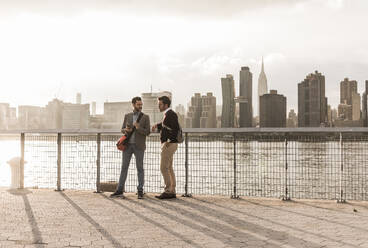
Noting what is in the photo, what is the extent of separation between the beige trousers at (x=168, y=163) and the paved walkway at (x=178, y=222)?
43cm

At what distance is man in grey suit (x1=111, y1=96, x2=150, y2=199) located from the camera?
8273 millimetres

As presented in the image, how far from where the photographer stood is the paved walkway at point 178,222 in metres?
4.83

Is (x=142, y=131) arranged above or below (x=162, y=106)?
below

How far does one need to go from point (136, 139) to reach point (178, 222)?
112 inches

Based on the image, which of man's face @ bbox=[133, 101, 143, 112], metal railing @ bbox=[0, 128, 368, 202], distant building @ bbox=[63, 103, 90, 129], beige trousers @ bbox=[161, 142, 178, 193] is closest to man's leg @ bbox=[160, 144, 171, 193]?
beige trousers @ bbox=[161, 142, 178, 193]

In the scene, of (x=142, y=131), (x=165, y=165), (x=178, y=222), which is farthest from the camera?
(x=142, y=131)

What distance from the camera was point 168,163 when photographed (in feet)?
26.5

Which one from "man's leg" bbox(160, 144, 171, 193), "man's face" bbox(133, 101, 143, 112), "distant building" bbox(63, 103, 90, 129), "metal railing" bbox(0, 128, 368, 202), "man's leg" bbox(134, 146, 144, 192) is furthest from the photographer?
"distant building" bbox(63, 103, 90, 129)

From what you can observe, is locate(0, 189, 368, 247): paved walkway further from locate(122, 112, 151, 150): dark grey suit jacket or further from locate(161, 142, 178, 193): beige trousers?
locate(122, 112, 151, 150): dark grey suit jacket

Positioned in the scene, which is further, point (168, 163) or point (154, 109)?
point (154, 109)

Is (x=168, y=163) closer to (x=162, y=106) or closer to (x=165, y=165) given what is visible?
(x=165, y=165)

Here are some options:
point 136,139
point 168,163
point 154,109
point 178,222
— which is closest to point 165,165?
point 168,163

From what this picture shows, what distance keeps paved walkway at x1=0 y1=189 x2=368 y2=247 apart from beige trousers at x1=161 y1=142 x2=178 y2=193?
0.43m

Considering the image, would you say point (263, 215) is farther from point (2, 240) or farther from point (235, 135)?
point (2, 240)
